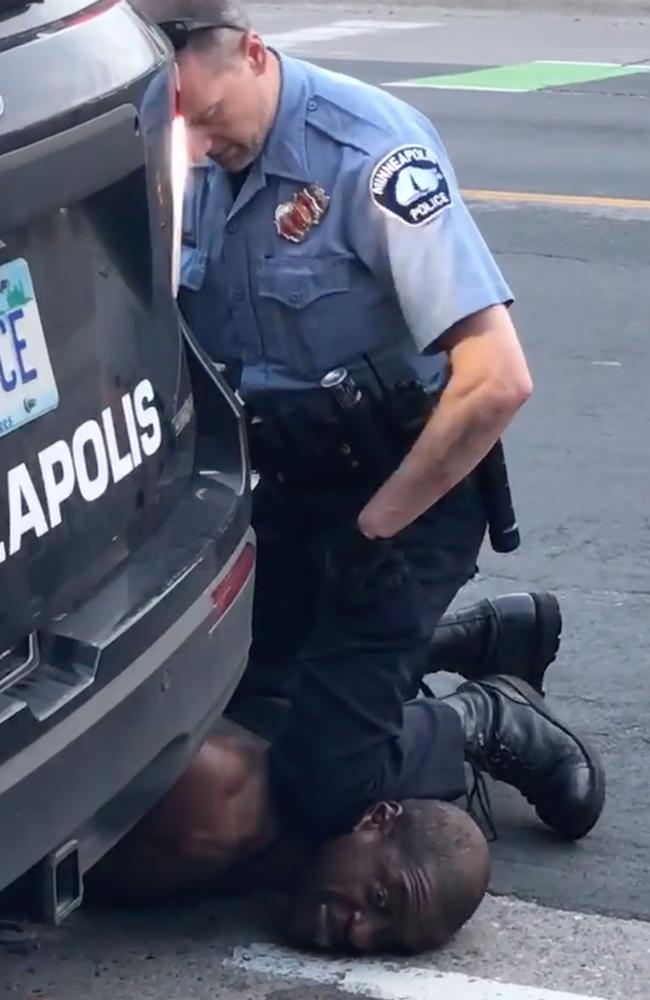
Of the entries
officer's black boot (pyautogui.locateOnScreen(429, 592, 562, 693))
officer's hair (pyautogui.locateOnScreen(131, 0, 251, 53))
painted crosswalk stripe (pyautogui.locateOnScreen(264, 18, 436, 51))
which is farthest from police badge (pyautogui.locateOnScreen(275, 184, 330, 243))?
painted crosswalk stripe (pyautogui.locateOnScreen(264, 18, 436, 51))

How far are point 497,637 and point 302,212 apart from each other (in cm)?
110

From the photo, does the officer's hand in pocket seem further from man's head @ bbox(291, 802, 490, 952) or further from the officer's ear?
the officer's ear

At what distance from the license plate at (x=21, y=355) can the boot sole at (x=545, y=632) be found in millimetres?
1731

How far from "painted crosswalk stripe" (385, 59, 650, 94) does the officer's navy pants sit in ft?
38.2

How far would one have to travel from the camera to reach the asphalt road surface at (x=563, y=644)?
10.8ft

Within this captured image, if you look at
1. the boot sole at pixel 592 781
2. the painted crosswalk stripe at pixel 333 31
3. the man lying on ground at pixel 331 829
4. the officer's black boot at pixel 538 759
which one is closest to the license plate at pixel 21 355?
the man lying on ground at pixel 331 829

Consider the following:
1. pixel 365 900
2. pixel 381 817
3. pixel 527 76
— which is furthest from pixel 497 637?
pixel 527 76

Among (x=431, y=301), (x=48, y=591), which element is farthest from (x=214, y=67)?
(x=48, y=591)

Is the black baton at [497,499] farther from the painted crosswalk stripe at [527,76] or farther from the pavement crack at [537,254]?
the painted crosswalk stripe at [527,76]

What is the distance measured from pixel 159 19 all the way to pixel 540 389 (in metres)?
3.82

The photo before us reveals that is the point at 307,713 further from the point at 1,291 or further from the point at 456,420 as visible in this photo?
the point at 1,291

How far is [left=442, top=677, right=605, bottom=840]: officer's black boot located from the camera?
12.2 feet

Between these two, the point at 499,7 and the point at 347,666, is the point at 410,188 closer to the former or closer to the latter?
the point at 347,666

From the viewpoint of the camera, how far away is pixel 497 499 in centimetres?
364
